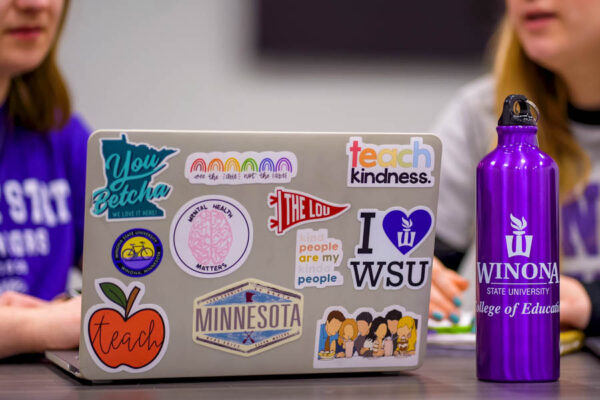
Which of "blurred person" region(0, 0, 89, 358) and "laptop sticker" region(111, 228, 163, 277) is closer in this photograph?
"laptop sticker" region(111, 228, 163, 277)

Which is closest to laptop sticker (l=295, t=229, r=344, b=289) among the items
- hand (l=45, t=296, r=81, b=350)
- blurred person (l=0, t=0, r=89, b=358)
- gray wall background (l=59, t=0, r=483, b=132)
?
hand (l=45, t=296, r=81, b=350)

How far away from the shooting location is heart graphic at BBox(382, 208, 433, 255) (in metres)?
0.78

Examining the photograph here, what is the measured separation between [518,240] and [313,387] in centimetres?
23

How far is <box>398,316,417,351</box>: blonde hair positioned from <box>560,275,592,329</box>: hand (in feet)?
1.12

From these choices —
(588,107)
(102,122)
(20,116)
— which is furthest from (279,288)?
(102,122)

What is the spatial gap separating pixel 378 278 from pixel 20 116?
0.96 m

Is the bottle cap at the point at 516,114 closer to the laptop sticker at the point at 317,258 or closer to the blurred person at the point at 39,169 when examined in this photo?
the laptop sticker at the point at 317,258

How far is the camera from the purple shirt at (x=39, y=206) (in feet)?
4.81

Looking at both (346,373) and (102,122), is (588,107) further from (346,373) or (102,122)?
(102,122)

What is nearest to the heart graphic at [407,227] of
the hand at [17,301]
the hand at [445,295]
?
A: the hand at [445,295]

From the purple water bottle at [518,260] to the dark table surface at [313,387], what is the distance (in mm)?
29

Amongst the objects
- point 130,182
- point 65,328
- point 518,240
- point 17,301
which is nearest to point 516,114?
point 518,240

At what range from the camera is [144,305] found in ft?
2.41

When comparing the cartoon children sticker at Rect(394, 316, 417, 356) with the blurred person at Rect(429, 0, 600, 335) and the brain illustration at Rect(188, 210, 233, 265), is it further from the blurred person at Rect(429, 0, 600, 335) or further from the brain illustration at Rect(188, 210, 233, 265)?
the blurred person at Rect(429, 0, 600, 335)
